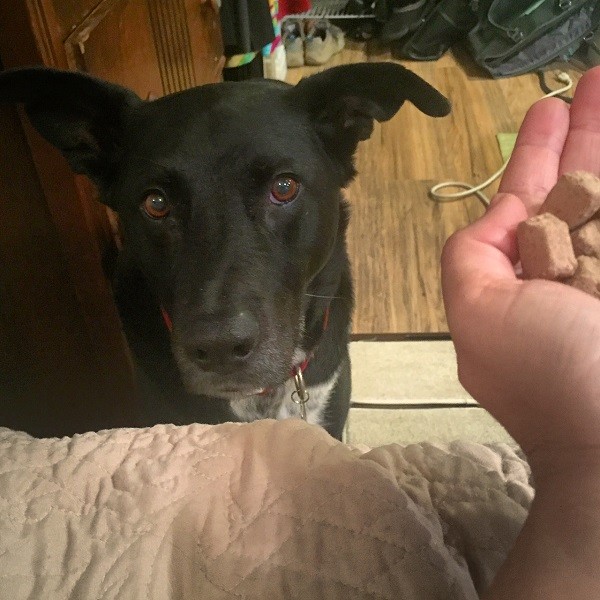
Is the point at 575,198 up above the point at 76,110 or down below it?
below

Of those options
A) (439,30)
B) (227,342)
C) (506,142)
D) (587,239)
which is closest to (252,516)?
(227,342)

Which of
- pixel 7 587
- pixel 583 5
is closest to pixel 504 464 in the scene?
pixel 7 587

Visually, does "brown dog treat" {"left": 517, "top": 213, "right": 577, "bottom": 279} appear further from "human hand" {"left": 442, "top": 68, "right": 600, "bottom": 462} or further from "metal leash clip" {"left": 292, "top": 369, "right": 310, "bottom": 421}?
"metal leash clip" {"left": 292, "top": 369, "right": 310, "bottom": 421}

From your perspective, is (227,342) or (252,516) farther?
(227,342)

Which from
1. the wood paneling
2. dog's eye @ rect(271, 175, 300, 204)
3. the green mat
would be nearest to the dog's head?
dog's eye @ rect(271, 175, 300, 204)

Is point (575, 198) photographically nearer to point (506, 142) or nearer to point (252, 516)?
point (252, 516)
